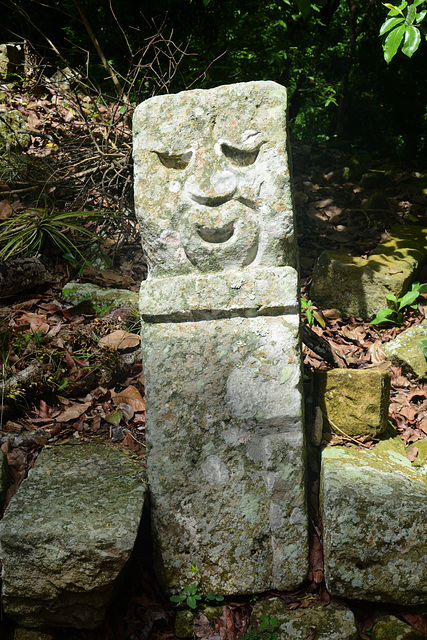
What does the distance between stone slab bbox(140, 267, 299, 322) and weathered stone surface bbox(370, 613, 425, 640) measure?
43.9 inches

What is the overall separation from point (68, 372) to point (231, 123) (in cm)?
149

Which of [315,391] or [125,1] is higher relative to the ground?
[125,1]

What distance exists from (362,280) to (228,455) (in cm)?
183

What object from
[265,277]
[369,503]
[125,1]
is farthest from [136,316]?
[125,1]

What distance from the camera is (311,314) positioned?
315 cm

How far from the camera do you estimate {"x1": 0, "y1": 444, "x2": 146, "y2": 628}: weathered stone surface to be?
1639 mm

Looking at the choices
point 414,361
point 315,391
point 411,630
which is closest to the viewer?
point 411,630

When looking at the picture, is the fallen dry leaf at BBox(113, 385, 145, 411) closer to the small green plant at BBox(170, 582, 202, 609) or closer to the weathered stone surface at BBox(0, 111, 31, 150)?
the small green plant at BBox(170, 582, 202, 609)

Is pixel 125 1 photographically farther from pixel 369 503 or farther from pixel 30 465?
pixel 369 503

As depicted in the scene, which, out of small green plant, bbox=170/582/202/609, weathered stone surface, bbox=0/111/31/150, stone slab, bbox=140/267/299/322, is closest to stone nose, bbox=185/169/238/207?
stone slab, bbox=140/267/299/322

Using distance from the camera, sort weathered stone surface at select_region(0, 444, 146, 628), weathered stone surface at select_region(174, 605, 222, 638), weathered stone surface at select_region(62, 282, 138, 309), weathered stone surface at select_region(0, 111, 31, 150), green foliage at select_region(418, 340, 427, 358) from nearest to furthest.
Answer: weathered stone surface at select_region(0, 444, 146, 628) < weathered stone surface at select_region(174, 605, 222, 638) < green foliage at select_region(418, 340, 427, 358) < weathered stone surface at select_region(62, 282, 138, 309) < weathered stone surface at select_region(0, 111, 31, 150)

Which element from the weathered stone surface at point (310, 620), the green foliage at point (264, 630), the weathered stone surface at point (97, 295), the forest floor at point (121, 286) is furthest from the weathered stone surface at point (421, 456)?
the weathered stone surface at point (97, 295)

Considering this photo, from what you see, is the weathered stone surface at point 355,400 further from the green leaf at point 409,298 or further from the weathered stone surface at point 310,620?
the green leaf at point 409,298

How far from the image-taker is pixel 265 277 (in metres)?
1.87
